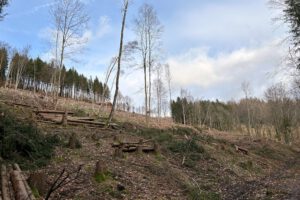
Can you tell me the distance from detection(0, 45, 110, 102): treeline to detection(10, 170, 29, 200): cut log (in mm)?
38709

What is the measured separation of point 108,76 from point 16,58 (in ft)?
103

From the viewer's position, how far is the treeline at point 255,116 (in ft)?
171

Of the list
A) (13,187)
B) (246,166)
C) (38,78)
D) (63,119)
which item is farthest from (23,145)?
(38,78)

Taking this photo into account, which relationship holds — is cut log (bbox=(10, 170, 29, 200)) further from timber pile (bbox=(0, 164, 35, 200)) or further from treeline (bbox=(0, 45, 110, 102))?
treeline (bbox=(0, 45, 110, 102))

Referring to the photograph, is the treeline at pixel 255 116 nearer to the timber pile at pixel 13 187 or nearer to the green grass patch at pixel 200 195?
the green grass patch at pixel 200 195

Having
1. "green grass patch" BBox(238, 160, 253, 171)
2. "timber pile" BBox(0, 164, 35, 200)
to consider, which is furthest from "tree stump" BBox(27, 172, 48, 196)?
"green grass patch" BBox(238, 160, 253, 171)

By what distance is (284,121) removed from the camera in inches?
Answer: 1727

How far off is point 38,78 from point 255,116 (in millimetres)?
52893

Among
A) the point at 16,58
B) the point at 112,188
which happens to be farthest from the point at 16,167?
the point at 16,58

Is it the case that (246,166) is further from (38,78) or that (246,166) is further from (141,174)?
(38,78)

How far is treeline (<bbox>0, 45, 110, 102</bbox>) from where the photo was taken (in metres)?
57.1

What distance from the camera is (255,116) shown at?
7544 centimetres

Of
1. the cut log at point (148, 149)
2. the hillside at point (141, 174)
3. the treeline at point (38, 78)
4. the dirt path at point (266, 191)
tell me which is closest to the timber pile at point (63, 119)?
the hillside at point (141, 174)

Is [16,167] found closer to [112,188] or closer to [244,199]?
[112,188]
